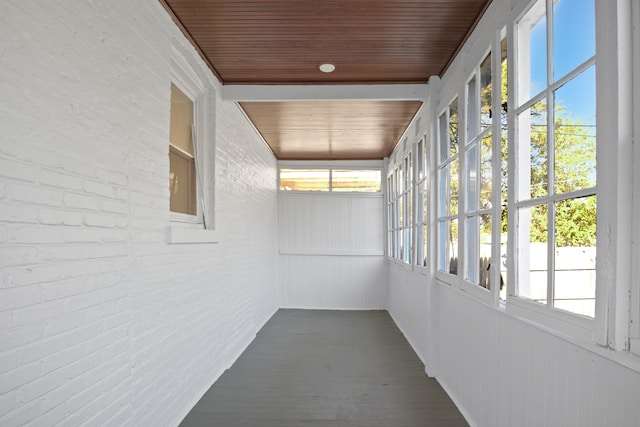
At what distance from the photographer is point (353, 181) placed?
810 centimetres

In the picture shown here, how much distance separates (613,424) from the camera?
1.43 m

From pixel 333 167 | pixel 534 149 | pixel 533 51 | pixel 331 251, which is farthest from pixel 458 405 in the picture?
pixel 333 167

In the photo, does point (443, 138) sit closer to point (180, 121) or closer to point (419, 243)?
point (419, 243)

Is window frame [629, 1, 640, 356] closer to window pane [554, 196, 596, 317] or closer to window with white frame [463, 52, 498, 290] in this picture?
window pane [554, 196, 596, 317]

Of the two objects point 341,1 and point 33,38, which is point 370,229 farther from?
point 33,38

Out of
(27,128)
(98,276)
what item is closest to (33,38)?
(27,128)

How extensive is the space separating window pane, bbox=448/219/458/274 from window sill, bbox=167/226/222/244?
2.05 m

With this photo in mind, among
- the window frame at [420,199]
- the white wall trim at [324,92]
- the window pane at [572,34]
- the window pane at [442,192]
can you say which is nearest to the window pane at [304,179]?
the window frame at [420,199]

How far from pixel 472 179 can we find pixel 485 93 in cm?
62

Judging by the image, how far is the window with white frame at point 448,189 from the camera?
3637 millimetres

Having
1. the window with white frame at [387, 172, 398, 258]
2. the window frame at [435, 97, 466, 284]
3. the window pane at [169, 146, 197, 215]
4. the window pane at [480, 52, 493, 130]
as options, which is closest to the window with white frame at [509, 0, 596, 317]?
the window pane at [480, 52, 493, 130]

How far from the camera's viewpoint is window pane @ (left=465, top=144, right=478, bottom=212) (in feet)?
10.0

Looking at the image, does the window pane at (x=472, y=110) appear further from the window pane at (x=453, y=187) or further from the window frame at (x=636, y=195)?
the window frame at (x=636, y=195)

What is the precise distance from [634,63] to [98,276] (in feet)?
7.39
